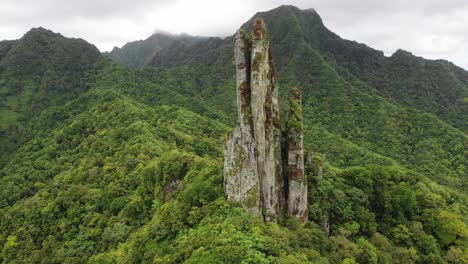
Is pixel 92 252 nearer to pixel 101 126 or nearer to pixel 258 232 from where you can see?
pixel 258 232

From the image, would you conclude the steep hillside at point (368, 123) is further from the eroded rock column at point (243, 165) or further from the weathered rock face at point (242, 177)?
the weathered rock face at point (242, 177)

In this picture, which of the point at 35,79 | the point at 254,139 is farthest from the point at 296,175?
the point at 35,79

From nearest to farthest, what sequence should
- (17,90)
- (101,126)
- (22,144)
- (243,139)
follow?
(243,139)
(101,126)
(22,144)
(17,90)

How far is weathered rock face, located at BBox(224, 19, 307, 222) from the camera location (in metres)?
35.9

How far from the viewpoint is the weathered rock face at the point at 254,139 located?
3591 cm

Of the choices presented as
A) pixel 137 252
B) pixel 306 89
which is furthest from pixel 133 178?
pixel 306 89

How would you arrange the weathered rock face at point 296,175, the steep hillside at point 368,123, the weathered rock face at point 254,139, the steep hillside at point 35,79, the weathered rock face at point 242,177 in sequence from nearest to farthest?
the weathered rock face at point 242,177 < the weathered rock face at point 254,139 < the weathered rock face at point 296,175 < the steep hillside at point 368,123 < the steep hillside at point 35,79

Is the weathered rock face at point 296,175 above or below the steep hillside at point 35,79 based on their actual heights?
below

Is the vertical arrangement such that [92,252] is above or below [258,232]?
below

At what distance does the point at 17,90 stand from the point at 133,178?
476 ft

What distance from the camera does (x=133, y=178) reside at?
61688mm

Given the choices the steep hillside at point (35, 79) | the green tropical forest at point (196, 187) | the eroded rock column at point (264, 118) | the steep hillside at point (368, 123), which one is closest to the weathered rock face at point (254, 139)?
the eroded rock column at point (264, 118)

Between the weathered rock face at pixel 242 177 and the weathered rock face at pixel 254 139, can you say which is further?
the weathered rock face at pixel 254 139

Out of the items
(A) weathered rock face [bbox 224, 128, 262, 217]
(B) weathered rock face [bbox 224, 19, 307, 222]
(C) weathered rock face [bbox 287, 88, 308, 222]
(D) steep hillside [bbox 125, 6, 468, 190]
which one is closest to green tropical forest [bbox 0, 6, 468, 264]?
(D) steep hillside [bbox 125, 6, 468, 190]
